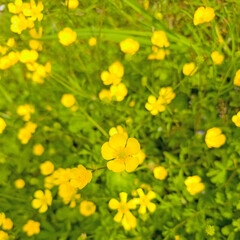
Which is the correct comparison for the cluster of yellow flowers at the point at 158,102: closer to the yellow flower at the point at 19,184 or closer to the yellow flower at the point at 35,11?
the yellow flower at the point at 35,11

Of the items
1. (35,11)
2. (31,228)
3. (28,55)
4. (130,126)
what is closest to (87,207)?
(31,228)

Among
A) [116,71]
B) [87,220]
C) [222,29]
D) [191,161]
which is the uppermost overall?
[222,29]

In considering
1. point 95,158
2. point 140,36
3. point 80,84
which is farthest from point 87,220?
point 140,36

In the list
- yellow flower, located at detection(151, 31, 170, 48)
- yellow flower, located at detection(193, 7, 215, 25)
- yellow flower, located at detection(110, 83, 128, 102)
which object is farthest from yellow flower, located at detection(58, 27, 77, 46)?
yellow flower, located at detection(193, 7, 215, 25)

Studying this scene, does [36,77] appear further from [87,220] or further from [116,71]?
[87,220]

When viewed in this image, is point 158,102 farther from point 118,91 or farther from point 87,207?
point 87,207

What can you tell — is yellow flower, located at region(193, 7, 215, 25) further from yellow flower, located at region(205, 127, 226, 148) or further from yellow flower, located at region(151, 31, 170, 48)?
yellow flower, located at region(205, 127, 226, 148)

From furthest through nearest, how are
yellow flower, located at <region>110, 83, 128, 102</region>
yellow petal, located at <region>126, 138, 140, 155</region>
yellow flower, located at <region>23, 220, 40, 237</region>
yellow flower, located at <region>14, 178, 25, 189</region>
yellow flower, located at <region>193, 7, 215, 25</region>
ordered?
1. yellow flower, located at <region>14, 178, 25, 189</region>
2. yellow flower, located at <region>23, 220, 40, 237</region>
3. yellow flower, located at <region>110, 83, 128, 102</region>
4. yellow flower, located at <region>193, 7, 215, 25</region>
5. yellow petal, located at <region>126, 138, 140, 155</region>
